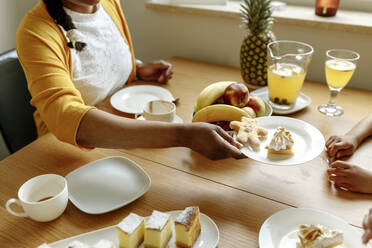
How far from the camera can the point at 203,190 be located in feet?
2.67

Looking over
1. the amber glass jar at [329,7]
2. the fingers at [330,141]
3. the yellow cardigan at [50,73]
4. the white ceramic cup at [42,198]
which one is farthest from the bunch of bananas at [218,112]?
the amber glass jar at [329,7]

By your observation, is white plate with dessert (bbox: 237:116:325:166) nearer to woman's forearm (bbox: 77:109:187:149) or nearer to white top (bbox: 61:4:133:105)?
woman's forearm (bbox: 77:109:187:149)

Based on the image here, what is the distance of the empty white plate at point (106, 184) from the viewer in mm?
756

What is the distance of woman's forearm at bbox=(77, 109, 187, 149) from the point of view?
841 mm

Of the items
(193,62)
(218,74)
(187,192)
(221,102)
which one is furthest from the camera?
(193,62)

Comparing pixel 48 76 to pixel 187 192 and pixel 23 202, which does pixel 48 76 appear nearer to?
pixel 23 202

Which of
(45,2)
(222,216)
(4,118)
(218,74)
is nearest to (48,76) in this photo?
(45,2)

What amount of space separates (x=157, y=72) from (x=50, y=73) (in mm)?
583

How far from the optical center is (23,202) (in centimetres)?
68

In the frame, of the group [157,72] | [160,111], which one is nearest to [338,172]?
[160,111]

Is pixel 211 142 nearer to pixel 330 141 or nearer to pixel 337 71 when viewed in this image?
pixel 330 141

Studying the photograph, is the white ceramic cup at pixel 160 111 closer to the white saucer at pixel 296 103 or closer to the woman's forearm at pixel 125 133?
the woman's forearm at pixel 125 133

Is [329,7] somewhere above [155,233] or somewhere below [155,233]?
above

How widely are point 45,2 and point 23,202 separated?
0.73 metres
